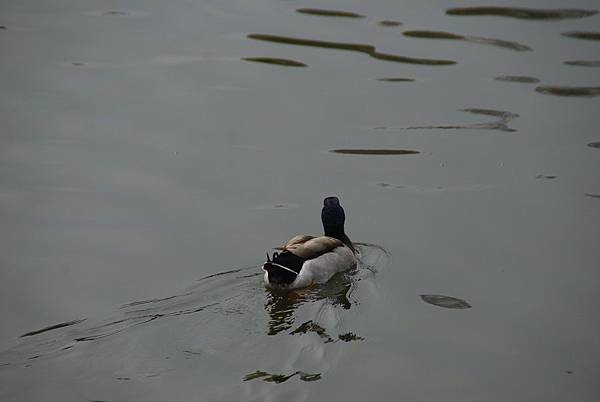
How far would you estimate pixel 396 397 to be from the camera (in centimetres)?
704

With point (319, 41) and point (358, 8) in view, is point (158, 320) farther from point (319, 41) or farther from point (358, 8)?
point (358, 8)

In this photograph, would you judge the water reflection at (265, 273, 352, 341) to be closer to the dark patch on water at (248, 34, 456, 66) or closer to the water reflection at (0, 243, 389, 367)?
the water reflection at (0, 243, 389, 367)

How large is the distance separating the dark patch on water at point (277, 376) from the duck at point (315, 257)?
5.43 feet

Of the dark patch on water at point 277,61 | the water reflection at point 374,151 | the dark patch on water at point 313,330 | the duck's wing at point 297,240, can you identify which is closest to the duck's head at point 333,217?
the duck's wing at point 297,240

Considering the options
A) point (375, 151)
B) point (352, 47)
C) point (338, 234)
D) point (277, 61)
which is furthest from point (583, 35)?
point (338, 234)

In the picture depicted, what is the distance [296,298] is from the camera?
882 cm

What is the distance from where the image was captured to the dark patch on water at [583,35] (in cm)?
1602

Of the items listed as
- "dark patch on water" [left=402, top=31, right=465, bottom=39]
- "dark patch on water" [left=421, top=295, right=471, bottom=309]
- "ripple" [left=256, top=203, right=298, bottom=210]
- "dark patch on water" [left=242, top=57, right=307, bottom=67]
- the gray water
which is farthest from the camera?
"dark patch on water" [left=402, top=31, right=465, bottom=39]

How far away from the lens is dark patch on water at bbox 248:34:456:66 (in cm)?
1496

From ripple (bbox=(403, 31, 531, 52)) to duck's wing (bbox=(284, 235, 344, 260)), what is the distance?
7254 millimetres

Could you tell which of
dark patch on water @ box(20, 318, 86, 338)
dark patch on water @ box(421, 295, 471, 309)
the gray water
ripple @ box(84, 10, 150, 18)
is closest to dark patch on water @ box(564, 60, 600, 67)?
the gray water

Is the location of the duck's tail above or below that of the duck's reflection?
above

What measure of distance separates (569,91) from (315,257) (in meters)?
6.52

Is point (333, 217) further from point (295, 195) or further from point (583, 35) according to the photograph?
point (583, 35)
